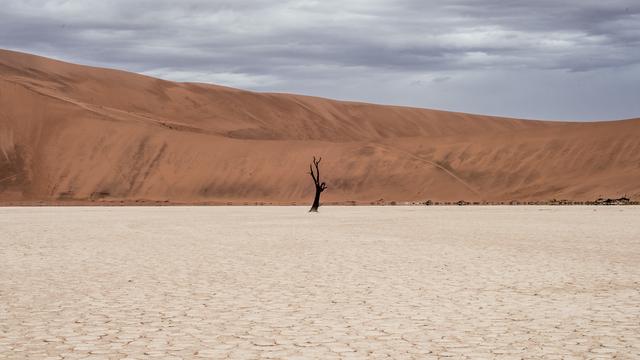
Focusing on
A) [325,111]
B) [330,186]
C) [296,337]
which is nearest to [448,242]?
[296,337]

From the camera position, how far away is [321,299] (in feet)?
36.1

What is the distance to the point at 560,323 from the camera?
29.5 feet

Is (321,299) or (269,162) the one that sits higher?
(269,162)

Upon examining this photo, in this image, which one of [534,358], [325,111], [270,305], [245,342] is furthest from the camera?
[325,111]

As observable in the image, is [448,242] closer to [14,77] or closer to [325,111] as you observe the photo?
[14,77]

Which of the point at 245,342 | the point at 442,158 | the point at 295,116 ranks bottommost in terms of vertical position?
the point at 245,342

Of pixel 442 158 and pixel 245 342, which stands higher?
pixel 442 158

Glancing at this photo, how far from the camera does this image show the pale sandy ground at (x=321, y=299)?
7.84 m

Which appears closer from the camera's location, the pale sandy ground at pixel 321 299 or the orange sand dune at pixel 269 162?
the pale sandy ground at pixel 321 299

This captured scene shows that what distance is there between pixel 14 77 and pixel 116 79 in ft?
68.9

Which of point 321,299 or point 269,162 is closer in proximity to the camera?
point 321,299

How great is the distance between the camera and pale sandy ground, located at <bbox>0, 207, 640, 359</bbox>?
25.7 ft

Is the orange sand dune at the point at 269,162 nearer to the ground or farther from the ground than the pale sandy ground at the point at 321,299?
farther from the ground

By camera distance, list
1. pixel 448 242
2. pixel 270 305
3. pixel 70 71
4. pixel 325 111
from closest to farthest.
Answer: pixel 270 305
pixel 448 242
pixel 70 71
pixel 325 111
